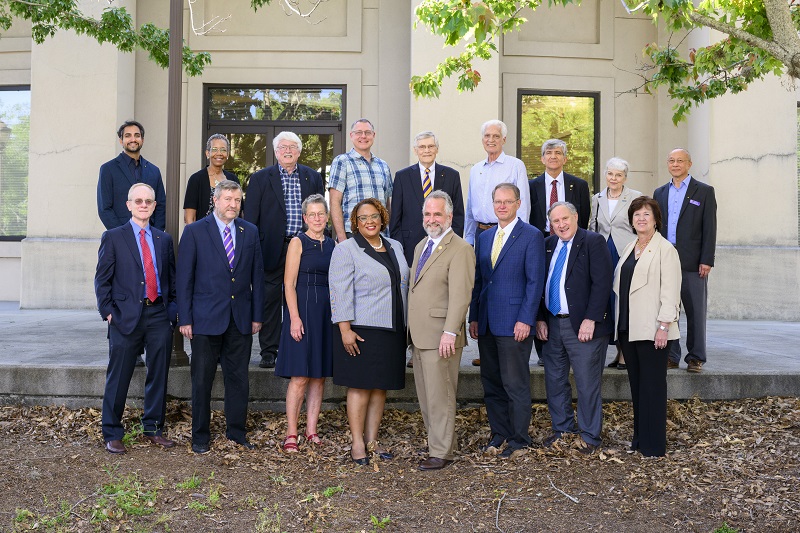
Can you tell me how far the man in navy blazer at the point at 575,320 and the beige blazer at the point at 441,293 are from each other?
758mm

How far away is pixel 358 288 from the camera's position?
590cm

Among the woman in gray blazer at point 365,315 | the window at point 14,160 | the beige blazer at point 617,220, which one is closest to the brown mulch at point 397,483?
the woman in gray blazer at point 365,315

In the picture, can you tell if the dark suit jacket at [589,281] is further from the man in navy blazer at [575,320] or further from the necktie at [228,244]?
the necktie at [228,244]

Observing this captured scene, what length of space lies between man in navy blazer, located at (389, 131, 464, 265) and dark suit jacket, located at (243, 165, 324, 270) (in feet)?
2.87

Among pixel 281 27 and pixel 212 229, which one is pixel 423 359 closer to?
pixel 212 229

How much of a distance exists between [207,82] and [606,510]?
1051cm

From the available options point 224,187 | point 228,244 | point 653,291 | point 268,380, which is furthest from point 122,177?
point 653,291

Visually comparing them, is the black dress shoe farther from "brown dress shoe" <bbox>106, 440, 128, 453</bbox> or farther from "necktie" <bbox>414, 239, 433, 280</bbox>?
"necktie" <bbox>414, 239, 433, 280</bbox>

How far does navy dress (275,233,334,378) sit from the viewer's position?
19.9ft

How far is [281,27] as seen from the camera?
1323cm

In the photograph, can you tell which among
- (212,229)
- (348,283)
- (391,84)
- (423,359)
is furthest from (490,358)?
(391,84)

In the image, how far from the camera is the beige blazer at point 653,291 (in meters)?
5.85

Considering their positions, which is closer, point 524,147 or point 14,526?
point 14,526

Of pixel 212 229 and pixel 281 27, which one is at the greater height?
pixel 281 27
